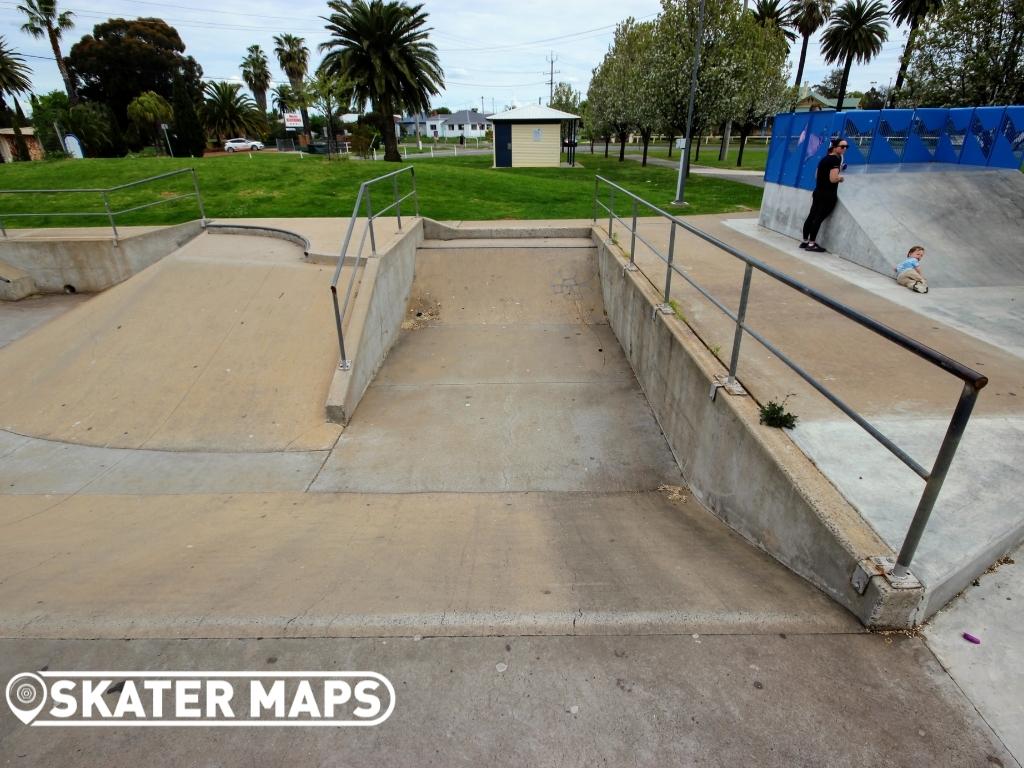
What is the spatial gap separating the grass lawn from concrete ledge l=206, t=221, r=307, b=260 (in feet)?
6.57

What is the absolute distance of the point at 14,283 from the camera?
372 inches

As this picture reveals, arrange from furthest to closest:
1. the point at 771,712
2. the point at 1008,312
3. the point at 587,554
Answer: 1. the point at 1008,312
2. the point at 587,554
3. the point at 771,712

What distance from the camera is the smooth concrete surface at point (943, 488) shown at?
7.62ft

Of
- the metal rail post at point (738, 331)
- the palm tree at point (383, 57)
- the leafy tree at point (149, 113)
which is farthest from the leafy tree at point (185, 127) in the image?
the metal rail post at point (738, 331)

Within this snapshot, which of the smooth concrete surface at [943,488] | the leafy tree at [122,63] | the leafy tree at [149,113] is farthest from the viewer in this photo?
the leafy tree at [122,63]

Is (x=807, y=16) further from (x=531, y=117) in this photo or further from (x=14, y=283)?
(x=14, y=283)

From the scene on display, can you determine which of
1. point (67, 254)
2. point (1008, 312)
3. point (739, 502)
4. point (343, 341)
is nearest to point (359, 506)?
point (343, 341)

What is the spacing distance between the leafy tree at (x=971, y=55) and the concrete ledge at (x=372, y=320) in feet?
54.1

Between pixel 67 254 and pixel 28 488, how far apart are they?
6995 millimetres

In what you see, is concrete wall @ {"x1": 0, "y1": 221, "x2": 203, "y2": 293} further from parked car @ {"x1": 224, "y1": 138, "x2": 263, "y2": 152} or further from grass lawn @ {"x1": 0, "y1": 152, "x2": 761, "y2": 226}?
parked car @ {"x1": 224, "y1": 138, "x2": 263, "y2": 152}

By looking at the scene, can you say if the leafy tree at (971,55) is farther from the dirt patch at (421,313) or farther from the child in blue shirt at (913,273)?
the dirt patch at (421,313)

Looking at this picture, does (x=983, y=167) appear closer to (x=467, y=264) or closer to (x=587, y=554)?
(x=467, y=264)

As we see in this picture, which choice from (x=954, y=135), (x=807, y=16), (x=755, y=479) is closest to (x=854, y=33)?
(x=807, y=16)

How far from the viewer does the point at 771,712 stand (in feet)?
6.28
